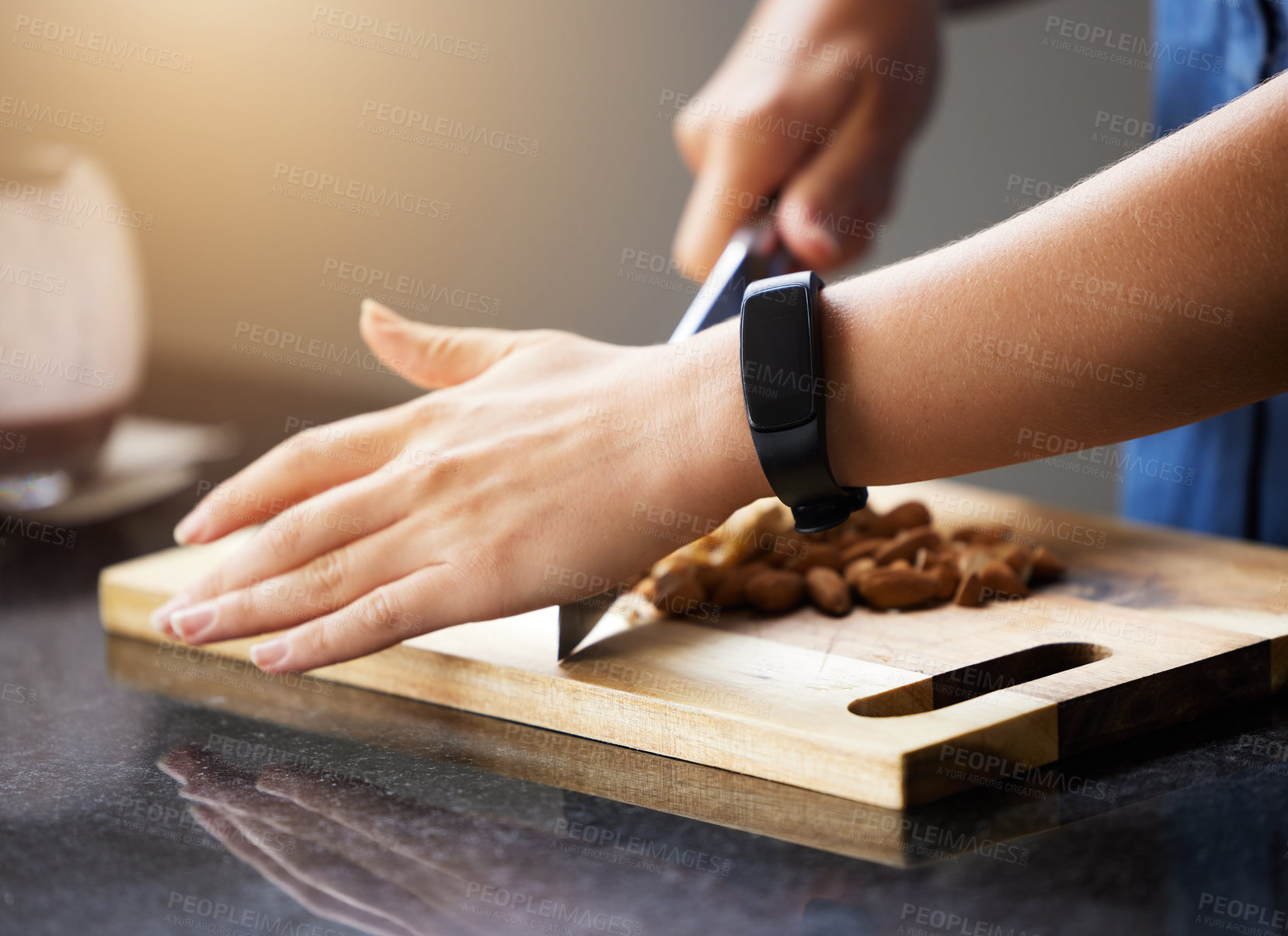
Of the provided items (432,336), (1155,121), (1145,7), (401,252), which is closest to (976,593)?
(432,336)

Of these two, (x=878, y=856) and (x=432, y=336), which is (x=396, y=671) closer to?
(x=432, y=336)

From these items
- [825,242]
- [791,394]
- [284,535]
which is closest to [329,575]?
[284,535]

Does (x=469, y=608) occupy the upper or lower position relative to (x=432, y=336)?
lower

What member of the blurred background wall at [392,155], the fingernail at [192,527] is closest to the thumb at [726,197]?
the fingernail at [192,527]

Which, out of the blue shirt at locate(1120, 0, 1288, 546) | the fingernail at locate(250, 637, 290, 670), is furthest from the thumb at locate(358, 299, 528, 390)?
the blue shirt at locate(1120, 0, 1288, 546)

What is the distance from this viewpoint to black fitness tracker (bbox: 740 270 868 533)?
71cm

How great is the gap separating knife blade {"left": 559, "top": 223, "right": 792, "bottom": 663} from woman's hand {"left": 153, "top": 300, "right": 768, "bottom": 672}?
34 millimetres

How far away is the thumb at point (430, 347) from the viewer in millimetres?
953

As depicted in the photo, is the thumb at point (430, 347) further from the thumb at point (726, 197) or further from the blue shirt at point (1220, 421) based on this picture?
the blue shirt at point (1220, 421)

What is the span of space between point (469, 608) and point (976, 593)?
372mm

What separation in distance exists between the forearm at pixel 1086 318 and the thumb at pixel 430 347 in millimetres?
266

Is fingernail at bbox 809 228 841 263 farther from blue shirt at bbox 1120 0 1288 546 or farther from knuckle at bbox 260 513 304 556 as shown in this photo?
knuckle at bbox 260 513 304 556

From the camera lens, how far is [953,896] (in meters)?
0.54

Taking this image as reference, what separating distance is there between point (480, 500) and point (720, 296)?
11.3 inches
